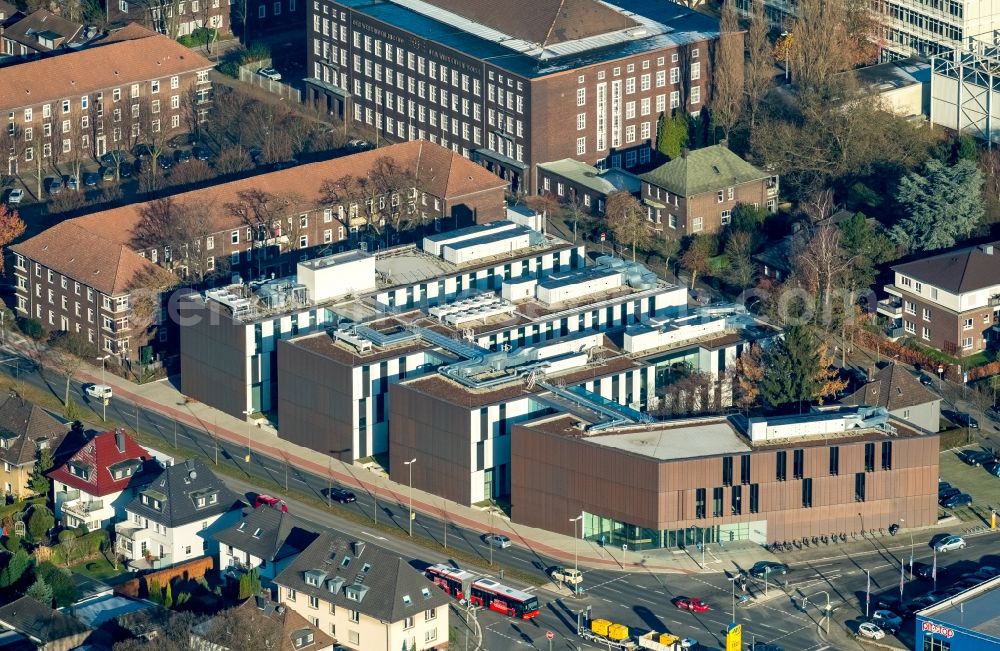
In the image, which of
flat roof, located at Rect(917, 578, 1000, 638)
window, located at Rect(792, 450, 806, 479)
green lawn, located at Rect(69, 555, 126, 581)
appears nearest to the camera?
flat roof, located at Rect(917, 578, 1000, 638)

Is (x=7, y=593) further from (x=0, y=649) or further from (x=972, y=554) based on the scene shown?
(x=972, y=554)

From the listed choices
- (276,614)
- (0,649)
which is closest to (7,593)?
(0,649)

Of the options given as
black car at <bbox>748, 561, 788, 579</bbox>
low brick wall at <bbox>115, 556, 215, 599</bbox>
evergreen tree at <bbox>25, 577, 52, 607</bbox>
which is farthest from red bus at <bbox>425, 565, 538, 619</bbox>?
evergreen tree at <bbox>25, 577, 52, 607</bbox>

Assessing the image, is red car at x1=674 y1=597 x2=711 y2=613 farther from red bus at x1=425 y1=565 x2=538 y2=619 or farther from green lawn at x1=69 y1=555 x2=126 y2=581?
green lawn at x1=69 y1=555 x2=126 y2=581

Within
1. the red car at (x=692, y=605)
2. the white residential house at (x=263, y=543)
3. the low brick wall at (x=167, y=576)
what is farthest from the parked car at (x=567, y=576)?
the low brick wall at (x=167, y=576)

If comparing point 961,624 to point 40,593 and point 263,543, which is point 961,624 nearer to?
point 263,543

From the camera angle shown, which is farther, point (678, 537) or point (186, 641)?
point (678, 537)
